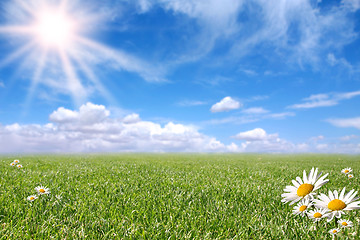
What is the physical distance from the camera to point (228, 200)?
4129 millimetres

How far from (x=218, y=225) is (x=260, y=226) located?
54 centimetres

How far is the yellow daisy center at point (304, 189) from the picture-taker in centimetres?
229

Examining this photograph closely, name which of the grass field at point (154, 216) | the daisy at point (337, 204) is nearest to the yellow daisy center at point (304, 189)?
the daisy at point (337, 204)

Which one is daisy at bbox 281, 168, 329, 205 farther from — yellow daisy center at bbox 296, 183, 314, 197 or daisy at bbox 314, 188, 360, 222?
daisy at bbox 314, 188, 360, 222

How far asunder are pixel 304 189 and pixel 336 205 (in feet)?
0.96

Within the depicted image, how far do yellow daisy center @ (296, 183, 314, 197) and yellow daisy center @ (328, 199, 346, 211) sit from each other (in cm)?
21

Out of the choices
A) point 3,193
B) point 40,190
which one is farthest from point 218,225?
point 3,193

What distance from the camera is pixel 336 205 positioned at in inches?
82.4

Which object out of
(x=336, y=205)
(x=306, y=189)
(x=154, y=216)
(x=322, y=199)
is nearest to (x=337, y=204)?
(x=336, y=205)

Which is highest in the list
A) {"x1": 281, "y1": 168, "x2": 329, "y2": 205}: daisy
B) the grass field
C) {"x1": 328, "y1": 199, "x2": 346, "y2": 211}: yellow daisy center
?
{"x1": 281, "y1": 168, "x2": 329, "y2": 205}: daisy

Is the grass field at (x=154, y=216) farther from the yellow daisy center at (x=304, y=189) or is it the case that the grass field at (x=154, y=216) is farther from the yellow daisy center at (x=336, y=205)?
the yellow daisy center at (x=304, y=189)

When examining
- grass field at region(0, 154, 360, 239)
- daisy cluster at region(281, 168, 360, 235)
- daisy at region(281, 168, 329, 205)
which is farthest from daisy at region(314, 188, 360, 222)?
grass field at region(0, 154, 360, 239)

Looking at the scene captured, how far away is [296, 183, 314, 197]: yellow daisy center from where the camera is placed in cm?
229

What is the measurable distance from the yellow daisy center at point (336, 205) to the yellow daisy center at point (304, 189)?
209 millimetres
